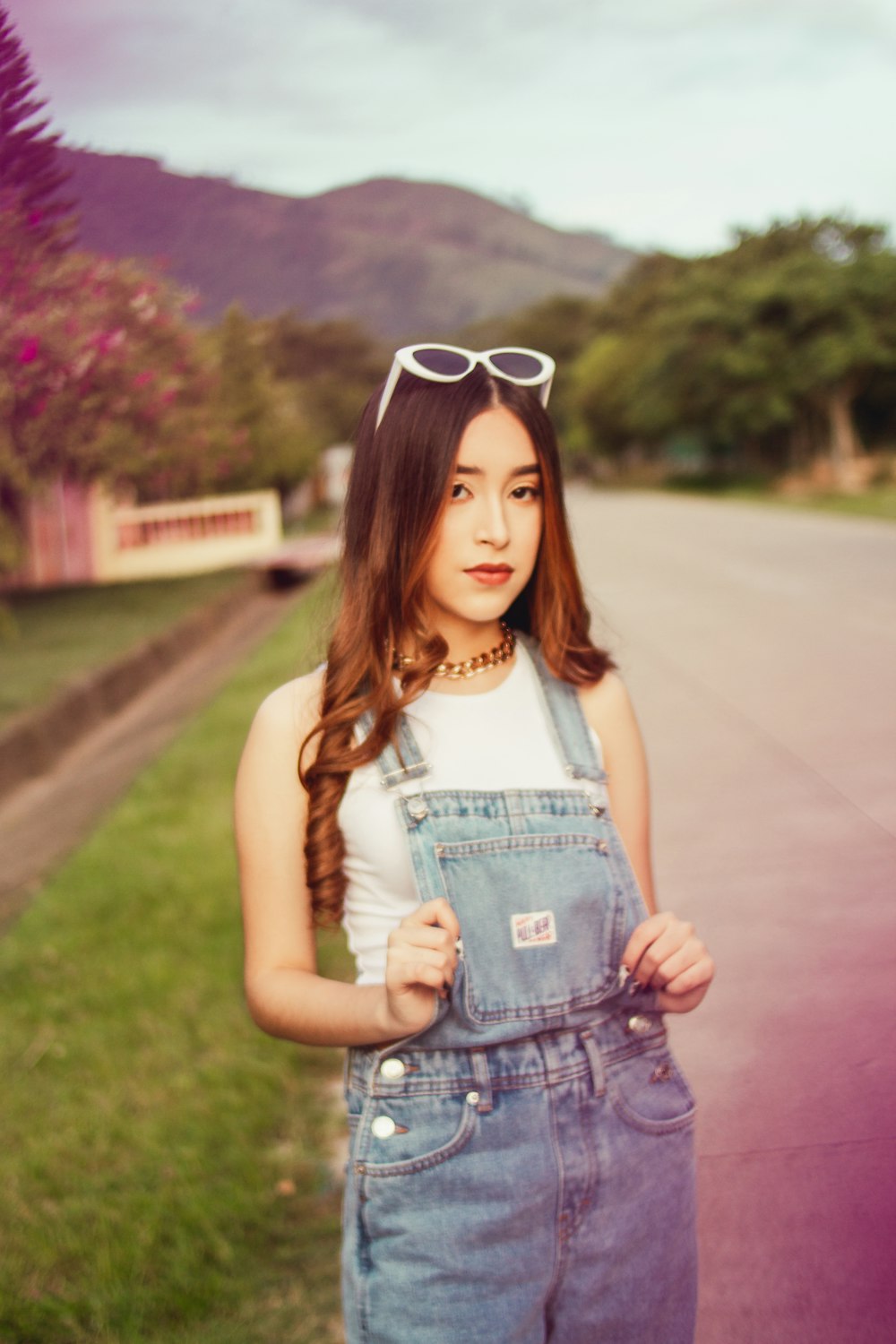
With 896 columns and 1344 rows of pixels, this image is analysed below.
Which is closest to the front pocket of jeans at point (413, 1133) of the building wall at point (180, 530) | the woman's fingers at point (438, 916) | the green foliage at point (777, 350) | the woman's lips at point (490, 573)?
the woman's fingers at point (438, 916)

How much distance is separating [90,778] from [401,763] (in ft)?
20.2

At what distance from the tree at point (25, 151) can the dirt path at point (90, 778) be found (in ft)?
12.2

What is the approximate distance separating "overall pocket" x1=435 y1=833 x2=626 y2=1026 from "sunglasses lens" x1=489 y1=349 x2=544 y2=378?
58 centimetres

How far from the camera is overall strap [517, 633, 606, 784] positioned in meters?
1.59

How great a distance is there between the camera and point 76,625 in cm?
1220

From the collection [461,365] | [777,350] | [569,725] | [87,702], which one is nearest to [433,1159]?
[569,725]

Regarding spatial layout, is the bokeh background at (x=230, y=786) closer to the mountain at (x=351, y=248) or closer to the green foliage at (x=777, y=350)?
the mountain at (x=351, y=248)

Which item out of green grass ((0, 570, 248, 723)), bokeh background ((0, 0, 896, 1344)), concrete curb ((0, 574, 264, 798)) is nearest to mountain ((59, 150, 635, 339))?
bokeh background ((0, 0, 896, 1344))

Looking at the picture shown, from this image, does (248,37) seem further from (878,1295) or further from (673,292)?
(673,292)

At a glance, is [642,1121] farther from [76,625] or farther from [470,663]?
[76,625]

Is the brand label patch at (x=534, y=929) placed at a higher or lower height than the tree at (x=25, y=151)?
lower

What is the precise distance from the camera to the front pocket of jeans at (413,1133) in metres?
1.40

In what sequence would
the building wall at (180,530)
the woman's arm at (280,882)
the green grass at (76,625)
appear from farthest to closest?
1. the green grass at (76,625)
2. the building wall at (180,530)
3. the woman's arm at (280,882)

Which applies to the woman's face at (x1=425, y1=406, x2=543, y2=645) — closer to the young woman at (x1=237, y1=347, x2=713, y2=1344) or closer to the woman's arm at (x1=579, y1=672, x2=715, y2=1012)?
the young woman at (x1=237, y1=347, x2=713, y2=1344)
